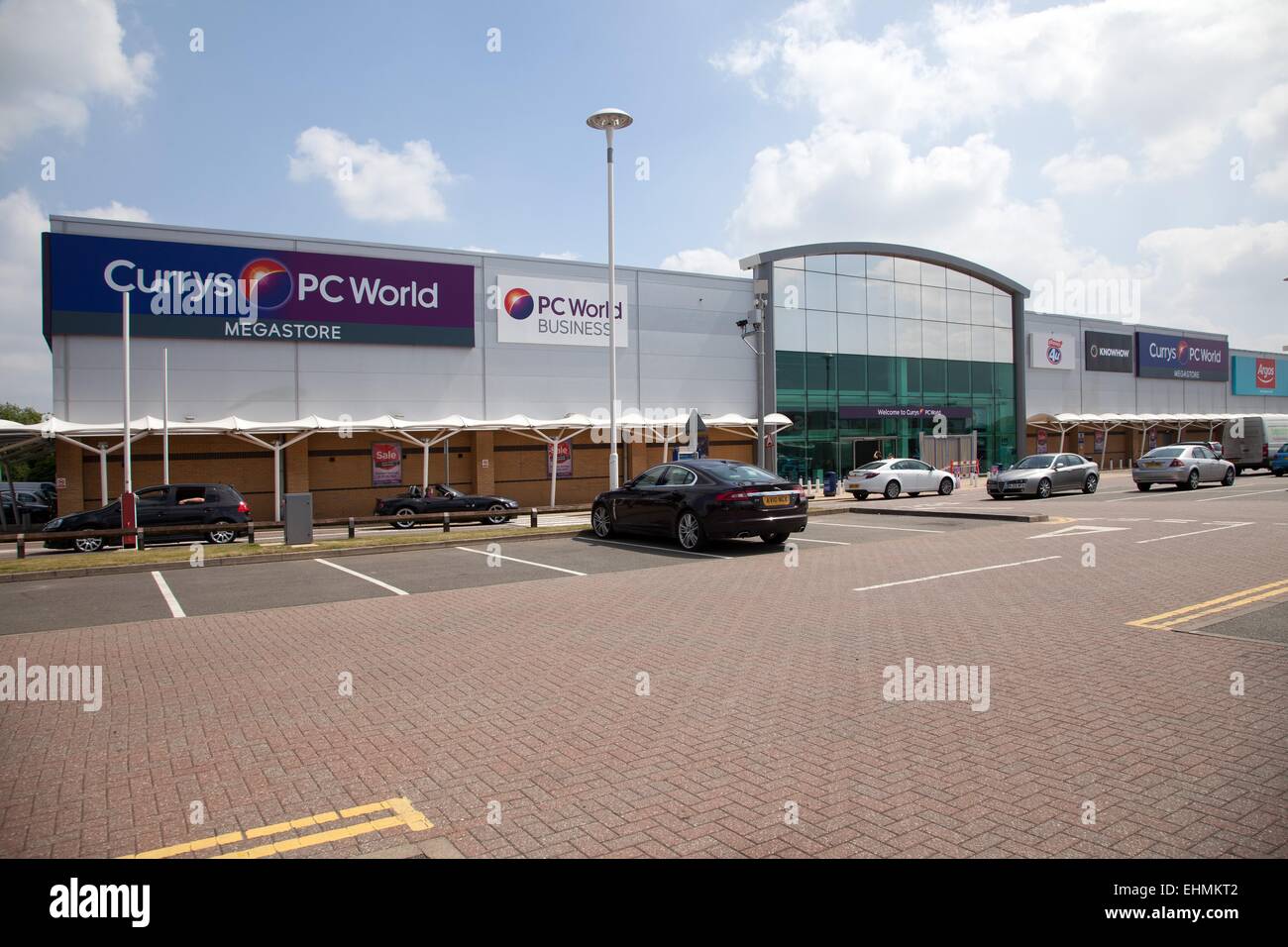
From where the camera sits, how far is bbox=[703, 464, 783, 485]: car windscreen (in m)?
14.2

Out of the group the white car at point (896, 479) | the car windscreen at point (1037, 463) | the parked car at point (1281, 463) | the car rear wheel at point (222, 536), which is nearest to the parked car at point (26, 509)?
the car rear wheel at point (222, 536)

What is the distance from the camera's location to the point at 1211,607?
26.7ft

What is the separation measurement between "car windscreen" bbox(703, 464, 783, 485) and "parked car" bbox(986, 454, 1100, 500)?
45.3 feet

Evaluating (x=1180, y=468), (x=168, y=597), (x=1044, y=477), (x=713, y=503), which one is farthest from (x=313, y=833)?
(x=1180, y=468)

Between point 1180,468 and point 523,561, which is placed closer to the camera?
point 523,561

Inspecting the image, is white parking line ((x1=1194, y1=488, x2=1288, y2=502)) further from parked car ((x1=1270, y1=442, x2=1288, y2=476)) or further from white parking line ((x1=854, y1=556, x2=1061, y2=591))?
white parking line ((x1=854, y1=556, x2=1061, y2=591))

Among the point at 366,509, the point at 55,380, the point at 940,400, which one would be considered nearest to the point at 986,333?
the point at 940,400

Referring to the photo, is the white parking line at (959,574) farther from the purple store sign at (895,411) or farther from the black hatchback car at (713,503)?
the purple store sign at (895,411)

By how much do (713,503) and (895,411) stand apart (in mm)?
28159

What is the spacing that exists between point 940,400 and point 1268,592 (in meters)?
34.1

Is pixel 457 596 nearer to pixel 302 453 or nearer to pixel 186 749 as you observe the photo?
pixel 186 749

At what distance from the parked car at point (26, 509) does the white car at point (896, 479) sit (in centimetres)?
2675

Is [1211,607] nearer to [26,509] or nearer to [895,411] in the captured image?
[26,509]

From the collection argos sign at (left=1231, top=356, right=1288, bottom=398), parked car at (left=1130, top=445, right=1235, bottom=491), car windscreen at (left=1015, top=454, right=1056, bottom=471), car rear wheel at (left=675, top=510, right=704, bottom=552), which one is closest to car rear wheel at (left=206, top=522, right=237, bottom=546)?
car rear wheel at (left=675, top=510, right=704, bottom=552)
